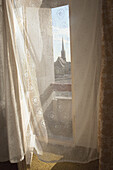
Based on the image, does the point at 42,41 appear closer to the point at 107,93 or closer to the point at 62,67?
the point at 62,67

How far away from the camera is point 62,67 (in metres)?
1.66

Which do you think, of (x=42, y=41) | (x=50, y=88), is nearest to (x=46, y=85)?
(x=50, y=88)

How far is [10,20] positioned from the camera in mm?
1719

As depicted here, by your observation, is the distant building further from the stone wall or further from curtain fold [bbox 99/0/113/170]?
curtain fold [bbox 99/0/113/170]

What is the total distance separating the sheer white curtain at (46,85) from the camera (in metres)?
1.59

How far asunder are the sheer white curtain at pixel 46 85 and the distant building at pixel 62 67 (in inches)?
2.1

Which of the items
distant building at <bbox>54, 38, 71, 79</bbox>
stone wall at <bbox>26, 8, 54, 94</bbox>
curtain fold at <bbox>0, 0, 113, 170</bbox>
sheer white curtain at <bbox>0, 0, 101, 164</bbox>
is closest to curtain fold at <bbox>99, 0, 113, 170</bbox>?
curtain fold at <bbox>0, 0, 113, 170</bbox>

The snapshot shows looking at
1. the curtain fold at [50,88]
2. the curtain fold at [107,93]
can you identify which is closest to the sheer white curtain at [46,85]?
the curtain fold at [50,88]

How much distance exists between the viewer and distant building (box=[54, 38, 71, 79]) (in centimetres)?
165

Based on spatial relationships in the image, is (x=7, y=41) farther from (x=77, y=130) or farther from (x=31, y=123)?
(x=77, y=130)

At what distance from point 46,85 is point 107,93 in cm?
62

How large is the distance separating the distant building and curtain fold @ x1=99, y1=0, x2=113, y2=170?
36cm

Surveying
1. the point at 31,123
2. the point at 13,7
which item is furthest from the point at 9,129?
the point at 13,7

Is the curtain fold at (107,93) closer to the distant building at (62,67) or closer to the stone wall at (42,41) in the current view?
the distant building at (62,67)
